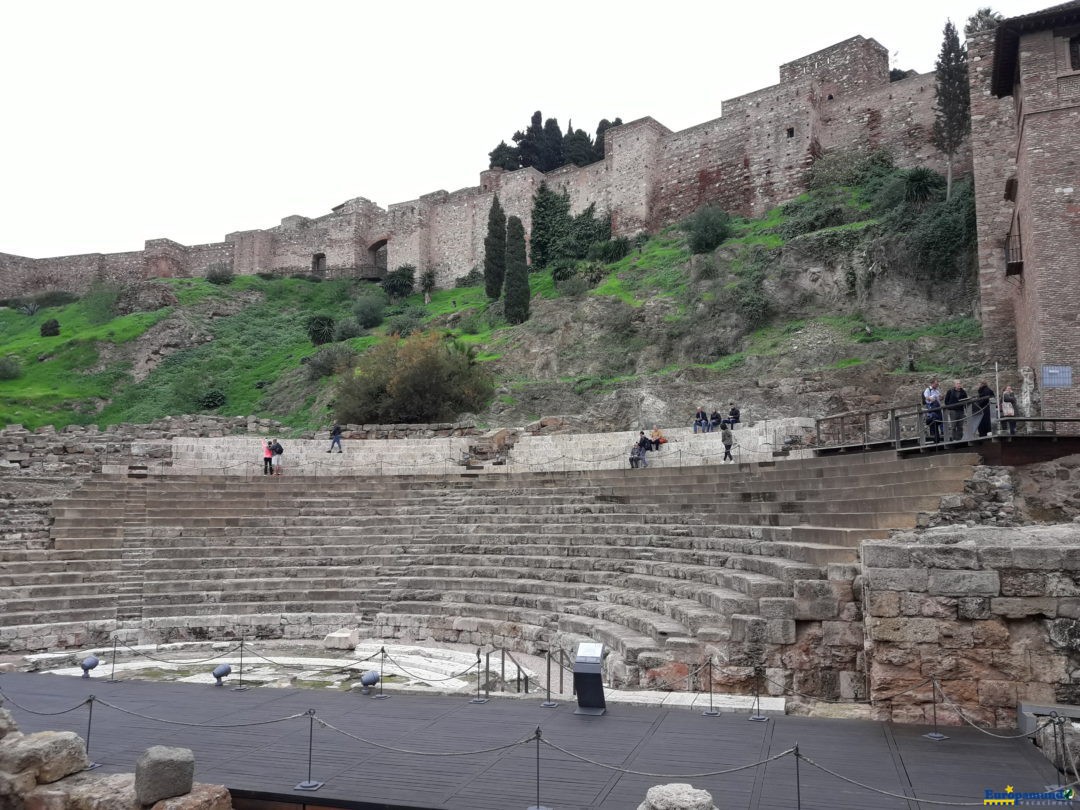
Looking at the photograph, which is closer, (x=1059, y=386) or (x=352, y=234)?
(x=1059, y=386)

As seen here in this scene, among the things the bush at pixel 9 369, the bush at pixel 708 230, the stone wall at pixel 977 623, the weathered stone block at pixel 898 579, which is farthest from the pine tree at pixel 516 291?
the stone wall at pixel 977 623

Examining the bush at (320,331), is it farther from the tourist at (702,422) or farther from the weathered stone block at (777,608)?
the weathered stone block at (777,608)

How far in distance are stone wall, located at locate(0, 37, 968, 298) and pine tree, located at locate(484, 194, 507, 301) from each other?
3.68 m

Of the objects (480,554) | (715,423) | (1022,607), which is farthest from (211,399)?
(1022,607)

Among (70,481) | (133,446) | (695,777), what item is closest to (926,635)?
(695,777)

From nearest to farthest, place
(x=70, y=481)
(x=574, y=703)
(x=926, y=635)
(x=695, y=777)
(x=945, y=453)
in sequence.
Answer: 1. (x=695, y=777)
2. (x=926, y=635)
3. (x=574, y=703)
4. (x=945, y=453)
5. (x=70, y=481)

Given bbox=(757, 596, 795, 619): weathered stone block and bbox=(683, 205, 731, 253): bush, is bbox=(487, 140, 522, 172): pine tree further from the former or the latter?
bbox=(757, 596, 795, 619): weathered stone block

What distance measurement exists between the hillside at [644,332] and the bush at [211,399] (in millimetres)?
92

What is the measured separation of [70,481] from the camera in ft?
57.0

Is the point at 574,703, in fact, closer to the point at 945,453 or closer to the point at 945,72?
the point at 945,453

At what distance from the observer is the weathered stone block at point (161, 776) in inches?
188

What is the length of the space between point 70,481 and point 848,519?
15.9m

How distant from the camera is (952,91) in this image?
29031 mm

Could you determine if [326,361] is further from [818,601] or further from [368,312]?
[818,601]
